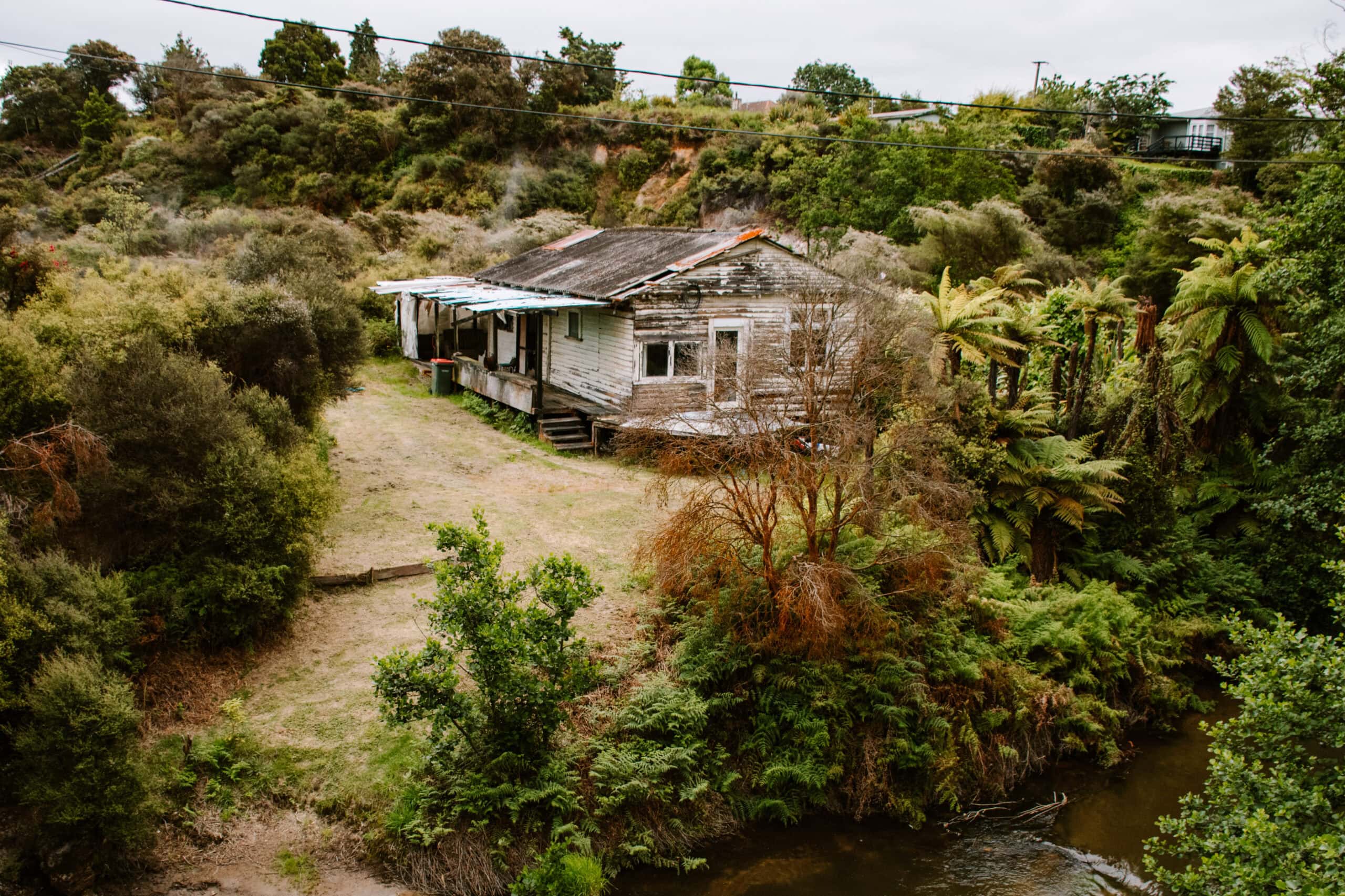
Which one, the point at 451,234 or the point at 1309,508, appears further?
the point at 451,234

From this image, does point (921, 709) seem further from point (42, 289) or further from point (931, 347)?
point (42, 289)

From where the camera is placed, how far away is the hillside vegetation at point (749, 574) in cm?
828

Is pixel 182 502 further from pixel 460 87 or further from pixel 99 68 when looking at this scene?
pixel 99 68

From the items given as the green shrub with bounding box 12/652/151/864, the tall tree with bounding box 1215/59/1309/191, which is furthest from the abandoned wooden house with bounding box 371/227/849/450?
the tall tree with bounding box 1215/59/1309/191

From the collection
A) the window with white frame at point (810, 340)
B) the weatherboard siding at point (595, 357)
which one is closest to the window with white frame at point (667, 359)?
the weatherboard siding at point (595, 357)

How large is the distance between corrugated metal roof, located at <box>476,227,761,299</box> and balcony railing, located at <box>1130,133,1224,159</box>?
1051 inches

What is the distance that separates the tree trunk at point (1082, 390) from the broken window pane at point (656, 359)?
8512mm

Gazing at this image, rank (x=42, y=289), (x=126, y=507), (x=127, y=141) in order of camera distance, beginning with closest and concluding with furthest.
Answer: (x=126, y=507) < (x=42, y=289) < (x=127, y=141)

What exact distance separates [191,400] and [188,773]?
177 inches

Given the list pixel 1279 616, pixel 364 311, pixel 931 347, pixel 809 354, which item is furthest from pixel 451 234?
pixel 1279 616

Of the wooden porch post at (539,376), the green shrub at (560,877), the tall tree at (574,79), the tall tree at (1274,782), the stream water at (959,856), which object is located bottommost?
the stream water at (959,856)

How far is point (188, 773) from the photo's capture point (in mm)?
8633

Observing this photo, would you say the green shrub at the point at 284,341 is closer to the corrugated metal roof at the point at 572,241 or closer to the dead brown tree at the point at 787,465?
the dead brown tree at the point at 787,465

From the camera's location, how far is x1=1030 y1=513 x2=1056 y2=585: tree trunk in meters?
14.3
